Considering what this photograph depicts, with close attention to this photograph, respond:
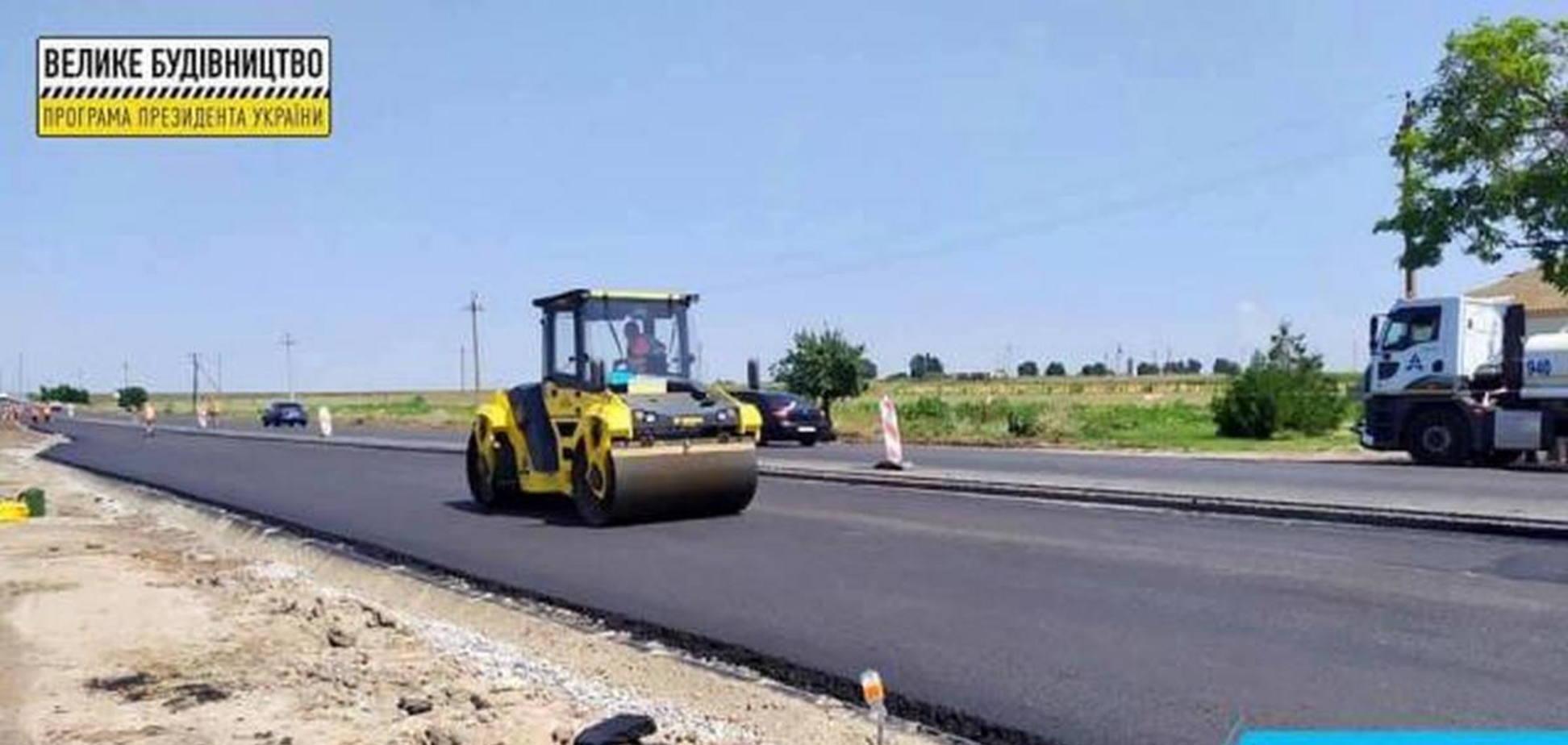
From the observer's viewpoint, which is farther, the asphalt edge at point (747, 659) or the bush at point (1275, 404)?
the bush at point (1275, 404)

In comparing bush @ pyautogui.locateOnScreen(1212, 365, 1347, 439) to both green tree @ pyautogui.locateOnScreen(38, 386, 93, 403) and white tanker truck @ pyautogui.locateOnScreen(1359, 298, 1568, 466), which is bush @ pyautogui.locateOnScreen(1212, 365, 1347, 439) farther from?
green tree @ pyautogui.locateOnScreen(38, 386, 93, 403)

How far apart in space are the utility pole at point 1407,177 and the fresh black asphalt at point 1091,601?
2204cm

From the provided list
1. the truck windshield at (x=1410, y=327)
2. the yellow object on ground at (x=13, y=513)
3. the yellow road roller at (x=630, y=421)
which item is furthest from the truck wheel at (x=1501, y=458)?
the yellow object on ground at (x=13, y=513)

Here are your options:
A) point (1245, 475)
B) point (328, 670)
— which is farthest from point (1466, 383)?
point (328, 670)

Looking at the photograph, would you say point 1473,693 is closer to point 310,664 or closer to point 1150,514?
point 310,664

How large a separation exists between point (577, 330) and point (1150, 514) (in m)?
6.61

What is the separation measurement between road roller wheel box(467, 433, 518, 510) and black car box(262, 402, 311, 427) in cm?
4940

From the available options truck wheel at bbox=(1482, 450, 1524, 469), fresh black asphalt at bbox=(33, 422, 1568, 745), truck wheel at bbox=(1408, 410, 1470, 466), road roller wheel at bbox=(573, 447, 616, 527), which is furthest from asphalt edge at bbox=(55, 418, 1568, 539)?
truck wheel at bbox=(1482, 450, 1524, 469)

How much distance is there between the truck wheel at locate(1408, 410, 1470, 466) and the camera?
21.7m

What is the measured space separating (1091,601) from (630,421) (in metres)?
6.58

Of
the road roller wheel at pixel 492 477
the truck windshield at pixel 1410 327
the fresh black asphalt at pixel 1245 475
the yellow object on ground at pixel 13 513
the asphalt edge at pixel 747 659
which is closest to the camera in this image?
the asphalt edge at pixel 747 659

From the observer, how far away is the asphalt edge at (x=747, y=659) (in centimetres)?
629

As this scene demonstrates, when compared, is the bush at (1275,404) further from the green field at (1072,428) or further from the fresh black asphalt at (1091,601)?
the fresh black asphalt at (1091,601)

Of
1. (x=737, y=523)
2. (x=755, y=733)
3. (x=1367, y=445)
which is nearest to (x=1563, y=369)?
(x=1367, y=445)
